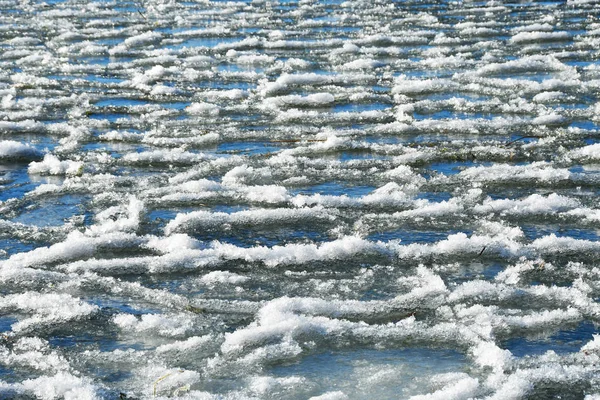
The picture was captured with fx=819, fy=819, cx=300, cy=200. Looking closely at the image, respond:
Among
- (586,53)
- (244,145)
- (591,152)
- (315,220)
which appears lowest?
(315,220)

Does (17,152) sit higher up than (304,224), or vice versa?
(17,152)

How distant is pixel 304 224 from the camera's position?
3.81 metres

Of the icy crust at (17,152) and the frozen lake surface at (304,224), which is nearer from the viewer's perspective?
the frozen lake surface at (304,224)

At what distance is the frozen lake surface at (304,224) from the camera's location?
2674 mm

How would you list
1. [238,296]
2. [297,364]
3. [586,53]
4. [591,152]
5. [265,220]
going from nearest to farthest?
[297,364] → [238,296] → [265,220] → [591,152] → [586,53]

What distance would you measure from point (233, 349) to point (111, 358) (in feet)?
1.33

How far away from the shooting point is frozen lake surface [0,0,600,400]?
2.67m

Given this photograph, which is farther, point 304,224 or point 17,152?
point 17,152

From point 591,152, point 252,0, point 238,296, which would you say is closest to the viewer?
point 238,296

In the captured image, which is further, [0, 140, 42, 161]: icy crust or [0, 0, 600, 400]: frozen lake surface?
[0, 140, 42, 161]: icy crust

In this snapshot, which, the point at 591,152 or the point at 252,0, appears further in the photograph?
the point at 252,0

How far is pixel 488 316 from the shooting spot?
2908 mm

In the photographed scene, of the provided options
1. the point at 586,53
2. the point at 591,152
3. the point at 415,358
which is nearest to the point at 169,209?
the point at 415,358

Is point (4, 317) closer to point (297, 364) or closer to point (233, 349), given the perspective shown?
point (233, 349)
